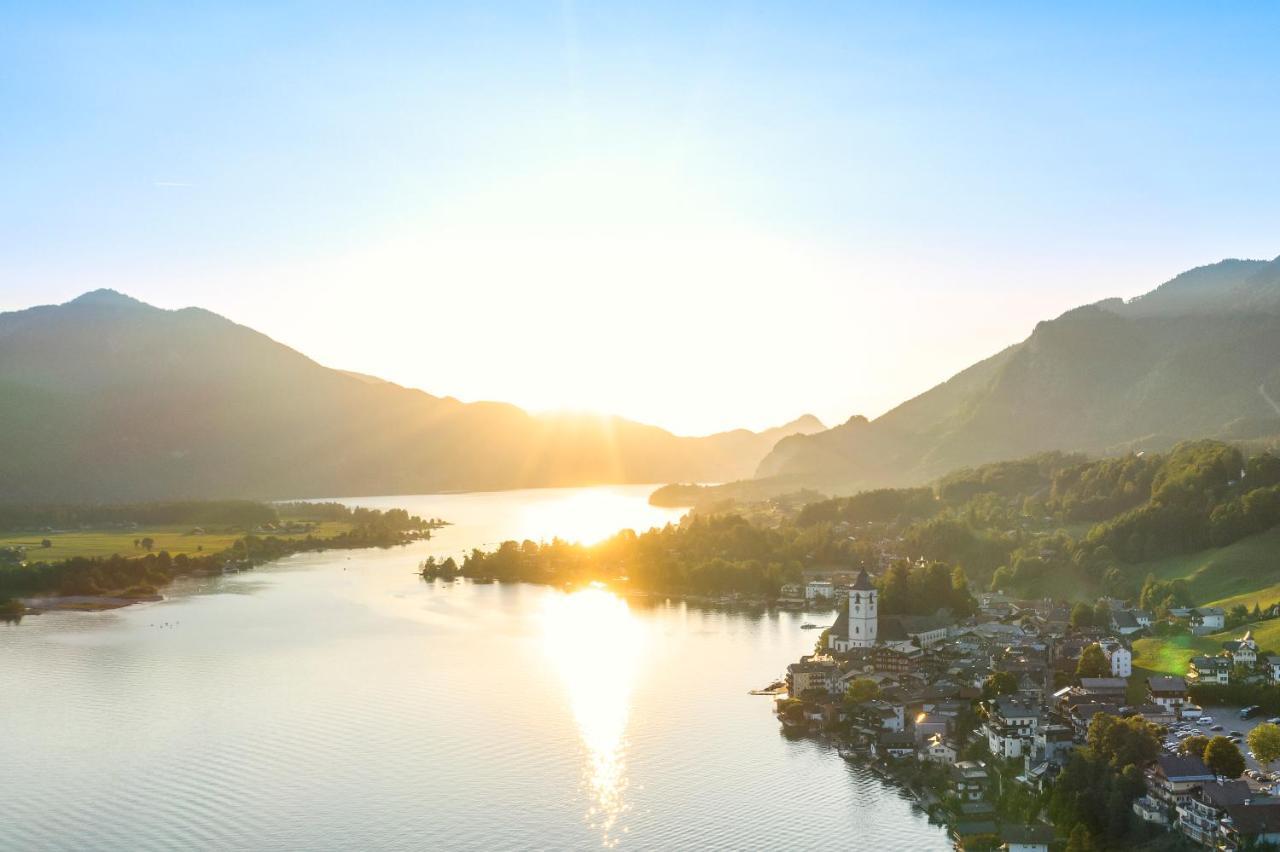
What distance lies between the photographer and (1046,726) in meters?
21.8

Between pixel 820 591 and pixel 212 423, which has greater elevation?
pixel 212 423

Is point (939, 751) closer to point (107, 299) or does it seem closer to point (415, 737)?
point (415, 737)

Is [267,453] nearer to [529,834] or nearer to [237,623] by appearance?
[237,623]

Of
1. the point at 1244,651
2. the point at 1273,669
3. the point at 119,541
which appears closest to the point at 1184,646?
the point at 1244,651

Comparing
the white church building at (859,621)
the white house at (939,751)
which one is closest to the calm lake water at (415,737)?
the white house at (939,751)

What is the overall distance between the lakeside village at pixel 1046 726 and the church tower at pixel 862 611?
1.6 inches

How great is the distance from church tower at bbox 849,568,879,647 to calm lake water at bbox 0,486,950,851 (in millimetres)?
2664

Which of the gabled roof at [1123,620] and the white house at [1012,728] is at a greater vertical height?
the gabled roof at [1123,620]

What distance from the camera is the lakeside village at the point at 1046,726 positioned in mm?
17734

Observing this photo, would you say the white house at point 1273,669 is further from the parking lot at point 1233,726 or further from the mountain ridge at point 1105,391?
the mountain ridge at point 1105,391

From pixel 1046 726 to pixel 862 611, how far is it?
11.7 meters

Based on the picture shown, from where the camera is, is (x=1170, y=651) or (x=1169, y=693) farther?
(x=1170, y=651)

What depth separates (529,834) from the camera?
1875 centimetres

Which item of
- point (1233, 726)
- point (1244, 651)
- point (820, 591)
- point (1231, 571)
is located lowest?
point (1233, 726)
